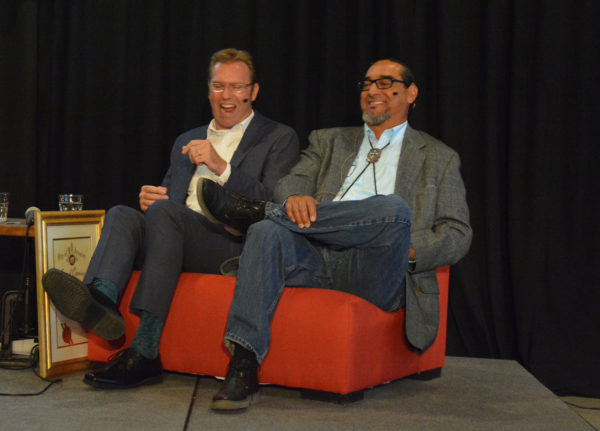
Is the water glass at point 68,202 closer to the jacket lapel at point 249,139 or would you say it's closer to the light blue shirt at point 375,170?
the jacket lapel at point 249,139

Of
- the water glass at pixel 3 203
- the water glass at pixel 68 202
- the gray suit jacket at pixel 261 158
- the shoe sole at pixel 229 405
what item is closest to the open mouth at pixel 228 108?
the gray suit jacket at pixel 261 158

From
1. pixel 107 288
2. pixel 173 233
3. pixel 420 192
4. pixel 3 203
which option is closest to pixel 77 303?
pixel 107 288

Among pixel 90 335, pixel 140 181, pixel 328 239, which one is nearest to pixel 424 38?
pixel 328 239

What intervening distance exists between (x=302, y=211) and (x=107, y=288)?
0.70 meters

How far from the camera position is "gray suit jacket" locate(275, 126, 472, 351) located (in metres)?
2.35

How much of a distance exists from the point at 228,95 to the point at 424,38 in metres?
0.97

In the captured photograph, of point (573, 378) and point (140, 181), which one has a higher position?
point (140, 181)

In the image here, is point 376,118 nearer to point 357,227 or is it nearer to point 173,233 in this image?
point 357,227

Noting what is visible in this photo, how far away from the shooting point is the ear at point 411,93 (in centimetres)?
288

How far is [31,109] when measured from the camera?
3.55 m

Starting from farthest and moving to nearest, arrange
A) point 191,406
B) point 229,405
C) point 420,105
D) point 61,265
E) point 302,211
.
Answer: point 420,105 → point 61,265 → point 302,211 → point 191,406 → point 229,405

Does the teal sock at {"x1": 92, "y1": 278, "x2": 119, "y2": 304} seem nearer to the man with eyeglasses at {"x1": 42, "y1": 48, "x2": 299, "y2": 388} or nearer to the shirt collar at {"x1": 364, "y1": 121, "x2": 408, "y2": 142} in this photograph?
the man with eyeglasses at {"x1": 42, "y1": 48, "x2": 299, "y2": 388}

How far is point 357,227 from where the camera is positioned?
2215 mm

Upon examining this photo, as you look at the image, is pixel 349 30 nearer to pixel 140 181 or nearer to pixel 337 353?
pixel 140 181
